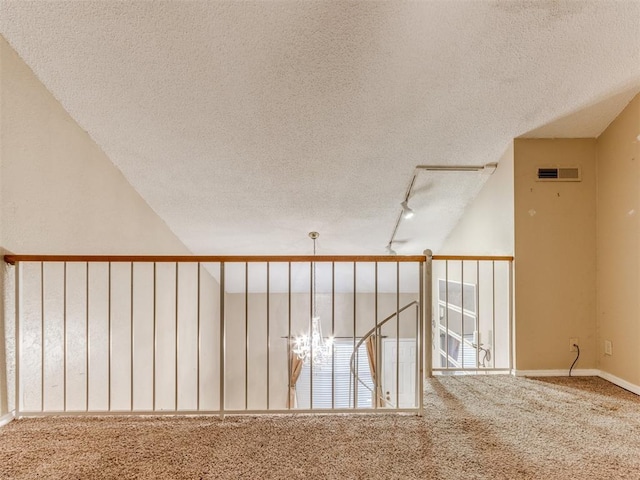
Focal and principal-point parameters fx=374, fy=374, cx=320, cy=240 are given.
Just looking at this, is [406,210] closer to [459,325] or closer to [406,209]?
[406,209]

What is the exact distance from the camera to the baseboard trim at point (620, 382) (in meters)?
2.89

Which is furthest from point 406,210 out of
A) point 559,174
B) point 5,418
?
point 5,418

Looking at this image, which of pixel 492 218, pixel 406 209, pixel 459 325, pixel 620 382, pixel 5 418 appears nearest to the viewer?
pixel 5 418

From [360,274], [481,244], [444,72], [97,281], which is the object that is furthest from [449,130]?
[360,274]

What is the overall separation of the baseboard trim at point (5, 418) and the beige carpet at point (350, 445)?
0.19 feet

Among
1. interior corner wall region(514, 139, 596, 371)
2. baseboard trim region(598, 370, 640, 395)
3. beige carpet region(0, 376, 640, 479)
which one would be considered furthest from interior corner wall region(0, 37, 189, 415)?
baseboard trim region(598, 370, 640, 395)

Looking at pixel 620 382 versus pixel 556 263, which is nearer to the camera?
pixel 620 382

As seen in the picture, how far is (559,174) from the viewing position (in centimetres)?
341

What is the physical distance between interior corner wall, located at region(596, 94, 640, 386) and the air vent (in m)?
0.19

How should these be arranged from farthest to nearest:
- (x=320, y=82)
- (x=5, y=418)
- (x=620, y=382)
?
(x=620, y=382), (x=320, y=82), (x=5, y=418)

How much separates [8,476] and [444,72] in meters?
3.51

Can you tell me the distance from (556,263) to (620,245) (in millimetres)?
483

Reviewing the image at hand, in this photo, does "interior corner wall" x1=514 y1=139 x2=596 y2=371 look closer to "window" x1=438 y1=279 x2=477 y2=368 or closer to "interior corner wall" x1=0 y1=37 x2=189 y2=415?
"window" x1=438 y1=279 x2=477 y2=368

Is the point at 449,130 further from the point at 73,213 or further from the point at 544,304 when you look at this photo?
the point at 73,213
